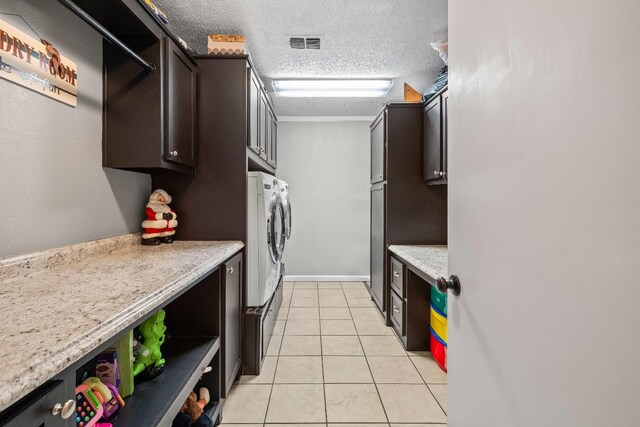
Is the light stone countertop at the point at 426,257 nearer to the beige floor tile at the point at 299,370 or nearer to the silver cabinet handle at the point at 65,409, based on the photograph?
the beige floor tile at the point at 299,370

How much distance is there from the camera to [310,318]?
10.4 ft

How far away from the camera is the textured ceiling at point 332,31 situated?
2049mm

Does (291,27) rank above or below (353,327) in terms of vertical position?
above

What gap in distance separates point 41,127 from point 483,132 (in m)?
1.74

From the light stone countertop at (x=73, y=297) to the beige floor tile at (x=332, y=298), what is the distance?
2.17 m

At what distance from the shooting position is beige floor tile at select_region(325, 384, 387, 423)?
1.69 metres

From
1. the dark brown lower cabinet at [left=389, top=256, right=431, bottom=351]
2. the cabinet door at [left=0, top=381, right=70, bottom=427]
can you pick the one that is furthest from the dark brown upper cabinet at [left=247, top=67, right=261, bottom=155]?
the cabinet door at [left=0, top=381, right=70, bottom=427]

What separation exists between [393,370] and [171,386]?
1551 millimetres

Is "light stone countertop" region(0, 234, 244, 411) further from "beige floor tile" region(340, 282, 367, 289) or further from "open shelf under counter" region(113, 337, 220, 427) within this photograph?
"beige floor tile" region(340, 282, 367, 289)

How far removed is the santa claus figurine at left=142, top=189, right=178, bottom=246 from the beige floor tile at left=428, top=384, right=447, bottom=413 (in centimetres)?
202

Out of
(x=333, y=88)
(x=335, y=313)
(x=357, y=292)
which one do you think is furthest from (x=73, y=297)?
(x=357, y=292)

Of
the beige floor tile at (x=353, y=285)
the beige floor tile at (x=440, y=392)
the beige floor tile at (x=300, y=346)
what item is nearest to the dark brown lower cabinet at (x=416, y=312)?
the beige floor tile at (x=440, y=392)

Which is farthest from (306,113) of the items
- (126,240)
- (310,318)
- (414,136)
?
(126,240)

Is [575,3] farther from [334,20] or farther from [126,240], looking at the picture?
[126,240]
